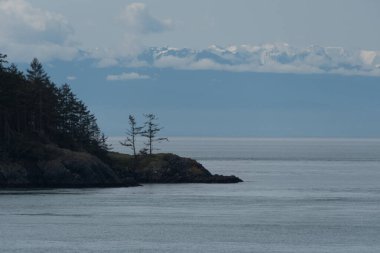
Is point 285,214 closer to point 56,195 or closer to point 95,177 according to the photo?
point 56,195

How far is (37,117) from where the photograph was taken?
5842 inches

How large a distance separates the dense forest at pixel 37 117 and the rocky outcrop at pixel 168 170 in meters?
5.71

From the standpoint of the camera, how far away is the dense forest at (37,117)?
450 ft

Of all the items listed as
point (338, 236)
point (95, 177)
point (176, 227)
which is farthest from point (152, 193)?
point (338, 236)

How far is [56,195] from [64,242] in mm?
43668

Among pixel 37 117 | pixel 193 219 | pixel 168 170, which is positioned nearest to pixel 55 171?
pixel 37 117

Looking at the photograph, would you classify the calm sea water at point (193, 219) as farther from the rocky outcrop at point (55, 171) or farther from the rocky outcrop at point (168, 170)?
the rocky outcrop at point (168, 170)

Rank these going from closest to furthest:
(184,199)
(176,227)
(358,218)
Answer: (176,227)
(358,218)
(184,199)

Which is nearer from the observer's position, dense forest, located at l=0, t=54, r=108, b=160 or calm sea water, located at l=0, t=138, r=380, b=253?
calm sea water, located at l=0, t=138, r=380, b=253

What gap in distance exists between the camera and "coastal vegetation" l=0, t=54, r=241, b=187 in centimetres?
13212

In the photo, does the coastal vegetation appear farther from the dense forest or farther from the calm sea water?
the calm sea water

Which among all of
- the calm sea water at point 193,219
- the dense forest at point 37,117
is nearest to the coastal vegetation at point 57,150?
the dense forest at point 37,117

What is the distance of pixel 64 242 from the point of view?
7869cm

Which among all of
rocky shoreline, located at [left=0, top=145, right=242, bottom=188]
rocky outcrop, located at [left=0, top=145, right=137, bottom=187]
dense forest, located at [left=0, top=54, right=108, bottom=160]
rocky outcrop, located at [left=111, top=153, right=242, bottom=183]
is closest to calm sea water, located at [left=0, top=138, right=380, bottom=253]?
rocky shoreline, located at [left=0, top=145, right=242, bottom=188]
